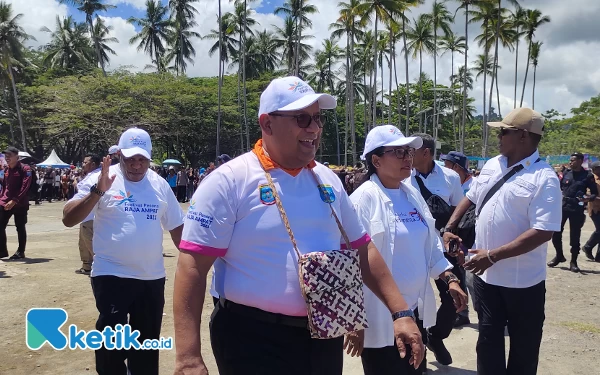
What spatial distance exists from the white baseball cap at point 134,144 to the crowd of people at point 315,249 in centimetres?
1

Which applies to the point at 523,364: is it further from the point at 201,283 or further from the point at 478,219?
the point at 201,283

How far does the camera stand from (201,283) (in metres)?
2.01

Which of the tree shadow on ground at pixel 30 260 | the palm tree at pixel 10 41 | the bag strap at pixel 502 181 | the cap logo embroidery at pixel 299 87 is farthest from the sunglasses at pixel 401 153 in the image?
the palm tree at pixel 10 41

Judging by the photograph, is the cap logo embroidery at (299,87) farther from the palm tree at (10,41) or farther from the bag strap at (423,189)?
the palm tree at (10,41)

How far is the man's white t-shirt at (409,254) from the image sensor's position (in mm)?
3188

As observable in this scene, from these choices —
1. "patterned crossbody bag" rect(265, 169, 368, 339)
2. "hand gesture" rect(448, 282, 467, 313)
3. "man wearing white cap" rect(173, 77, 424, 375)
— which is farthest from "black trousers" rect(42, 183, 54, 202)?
"patterned crossbody bag" rect(265, 169, 368, 339)

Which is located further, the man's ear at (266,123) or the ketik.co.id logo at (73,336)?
the ketik.co.id logo at (73,336)

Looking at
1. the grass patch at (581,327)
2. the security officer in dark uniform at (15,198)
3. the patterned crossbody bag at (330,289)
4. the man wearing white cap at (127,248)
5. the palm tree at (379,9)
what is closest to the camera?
the patterned crossbody bag at (330,289)

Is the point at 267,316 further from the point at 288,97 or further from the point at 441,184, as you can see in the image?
the point at 441,184

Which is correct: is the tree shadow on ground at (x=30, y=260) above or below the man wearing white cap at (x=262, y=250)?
below

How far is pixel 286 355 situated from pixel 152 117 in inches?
1422

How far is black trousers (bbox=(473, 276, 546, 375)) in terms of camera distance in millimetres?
3492

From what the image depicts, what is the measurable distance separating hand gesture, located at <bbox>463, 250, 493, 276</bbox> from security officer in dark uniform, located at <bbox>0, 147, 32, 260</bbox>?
27.8 ft

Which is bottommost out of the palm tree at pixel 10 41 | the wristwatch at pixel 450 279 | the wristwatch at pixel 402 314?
the wristwatch at pixel 450 279
